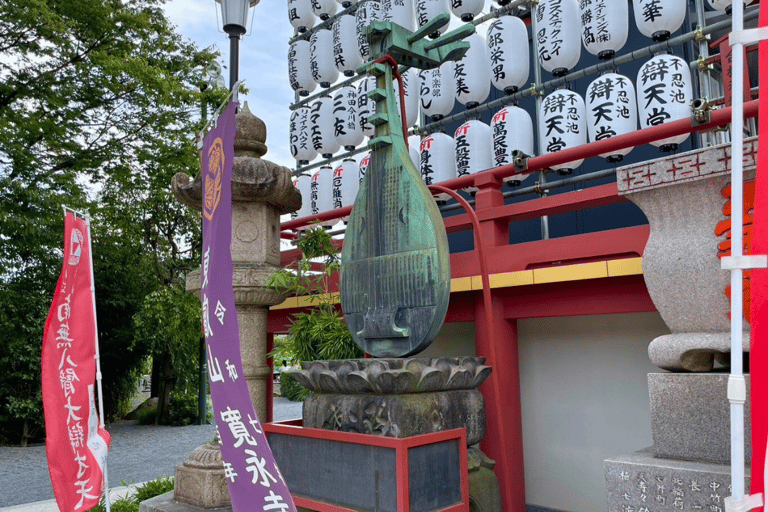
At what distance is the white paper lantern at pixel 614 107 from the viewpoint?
6.47 metres

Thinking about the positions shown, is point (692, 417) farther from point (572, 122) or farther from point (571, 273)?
point (572, 122)

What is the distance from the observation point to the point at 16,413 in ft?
40.9

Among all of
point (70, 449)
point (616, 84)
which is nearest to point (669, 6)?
point (616, 84)

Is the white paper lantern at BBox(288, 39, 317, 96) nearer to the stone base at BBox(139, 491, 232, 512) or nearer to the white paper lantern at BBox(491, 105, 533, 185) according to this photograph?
the white paper lantern at BBox(491, 105, 533, 185)

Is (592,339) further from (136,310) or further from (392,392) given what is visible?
(136,310)

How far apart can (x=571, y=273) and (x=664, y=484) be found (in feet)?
7.15

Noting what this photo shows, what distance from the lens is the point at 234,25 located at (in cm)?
526

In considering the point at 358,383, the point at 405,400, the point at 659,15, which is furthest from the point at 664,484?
the point at 659,15

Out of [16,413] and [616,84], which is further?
[16,413]

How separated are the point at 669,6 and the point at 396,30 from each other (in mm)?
3655

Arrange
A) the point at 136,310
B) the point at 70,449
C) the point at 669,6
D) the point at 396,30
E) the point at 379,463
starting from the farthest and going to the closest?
the point at 136,310 < the point at 669,6 < the point at 70,449 < the point at 396,30 < the point at 379,463

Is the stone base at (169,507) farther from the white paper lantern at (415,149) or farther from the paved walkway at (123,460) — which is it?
the white paper lantern at (415,149)

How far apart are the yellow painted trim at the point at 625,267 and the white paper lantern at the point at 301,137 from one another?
20.2 ft

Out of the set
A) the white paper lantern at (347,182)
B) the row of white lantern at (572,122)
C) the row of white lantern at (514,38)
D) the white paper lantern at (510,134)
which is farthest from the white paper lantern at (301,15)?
the white paper lantern at (510,134)
